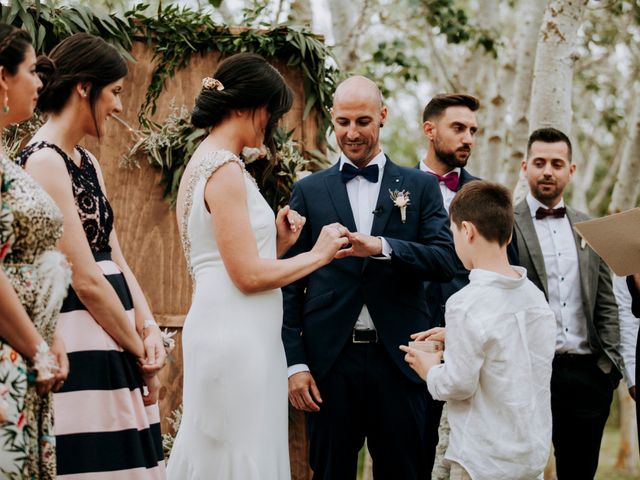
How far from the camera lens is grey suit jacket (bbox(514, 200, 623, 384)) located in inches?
199

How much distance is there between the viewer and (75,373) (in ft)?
11.0

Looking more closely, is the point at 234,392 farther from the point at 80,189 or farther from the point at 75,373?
the point at 80,189

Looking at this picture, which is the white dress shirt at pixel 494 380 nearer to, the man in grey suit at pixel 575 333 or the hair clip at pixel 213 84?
the hair clip at pixel 213 84

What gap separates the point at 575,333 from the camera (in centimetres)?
508

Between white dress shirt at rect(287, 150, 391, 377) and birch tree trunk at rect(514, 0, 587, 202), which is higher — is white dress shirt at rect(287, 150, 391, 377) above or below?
below

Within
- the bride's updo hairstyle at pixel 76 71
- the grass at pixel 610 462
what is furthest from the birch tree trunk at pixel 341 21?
the grass at pixel 610 462

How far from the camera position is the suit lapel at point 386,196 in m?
4.34

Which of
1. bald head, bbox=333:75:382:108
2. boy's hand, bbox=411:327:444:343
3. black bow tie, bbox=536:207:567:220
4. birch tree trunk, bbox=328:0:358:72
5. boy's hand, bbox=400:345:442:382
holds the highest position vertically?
birch tree trunk, bbox=328:0:358:72

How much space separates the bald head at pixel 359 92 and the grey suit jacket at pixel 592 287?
4.22 ft

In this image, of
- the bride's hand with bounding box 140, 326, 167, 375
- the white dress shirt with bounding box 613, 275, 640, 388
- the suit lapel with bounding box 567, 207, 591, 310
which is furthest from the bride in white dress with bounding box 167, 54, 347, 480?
the white dress shirt with bounding box 613, 275, 640, 388

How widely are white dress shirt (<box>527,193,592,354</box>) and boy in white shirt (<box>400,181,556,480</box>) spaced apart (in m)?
1.54

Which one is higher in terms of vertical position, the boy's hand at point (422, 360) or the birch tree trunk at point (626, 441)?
the boy's hand at point (422, 360)

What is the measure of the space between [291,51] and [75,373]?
304cm

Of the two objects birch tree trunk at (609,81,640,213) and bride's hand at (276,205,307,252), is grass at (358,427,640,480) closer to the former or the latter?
birch tree trunk at (609,81,640,213)
